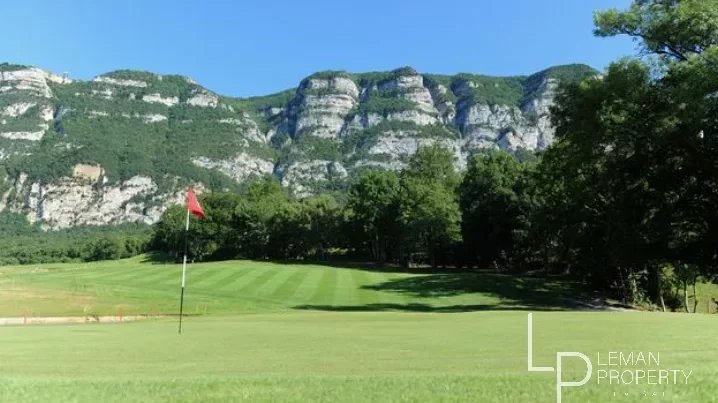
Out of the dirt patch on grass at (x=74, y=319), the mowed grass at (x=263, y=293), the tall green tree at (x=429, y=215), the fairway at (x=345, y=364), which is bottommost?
the dirt patch on grass at (x=74, y=319)

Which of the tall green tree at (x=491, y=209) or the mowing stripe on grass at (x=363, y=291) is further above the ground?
the tall green tree at (x=491, y=209)

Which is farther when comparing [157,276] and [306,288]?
[157,276]

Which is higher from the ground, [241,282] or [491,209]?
[491,209]

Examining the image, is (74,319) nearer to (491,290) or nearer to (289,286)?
(289,286)

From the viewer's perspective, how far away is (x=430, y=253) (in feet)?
270

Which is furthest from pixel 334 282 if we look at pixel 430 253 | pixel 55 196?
pixel 55 196

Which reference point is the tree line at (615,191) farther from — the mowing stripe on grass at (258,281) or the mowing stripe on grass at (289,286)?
the mowing stripe on grass at (258,281)

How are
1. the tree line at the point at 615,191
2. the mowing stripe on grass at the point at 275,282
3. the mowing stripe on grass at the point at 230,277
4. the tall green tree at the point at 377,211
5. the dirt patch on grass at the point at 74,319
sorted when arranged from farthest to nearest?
1. the tall green tree at the point at 377,211
2. the mowing stripe on grass at the point at 230,277
3. the mowing stripe on grass at the point at 275,282
4. the dirt patch on grass at the point at 74,319
5. the tree line at the point at 615,191

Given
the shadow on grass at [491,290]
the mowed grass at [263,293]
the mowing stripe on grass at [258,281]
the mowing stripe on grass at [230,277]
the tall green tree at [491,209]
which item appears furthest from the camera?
the tall green tree at [491,209]

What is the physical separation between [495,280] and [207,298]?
910 inches

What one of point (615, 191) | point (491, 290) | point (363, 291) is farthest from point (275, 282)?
point (615, 191)

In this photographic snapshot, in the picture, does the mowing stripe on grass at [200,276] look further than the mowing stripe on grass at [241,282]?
Yes

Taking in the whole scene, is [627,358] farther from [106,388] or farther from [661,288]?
[661,288]

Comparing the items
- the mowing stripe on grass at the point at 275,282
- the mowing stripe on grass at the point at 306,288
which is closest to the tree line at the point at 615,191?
the mowing stripe on grass at the point at 306,288
